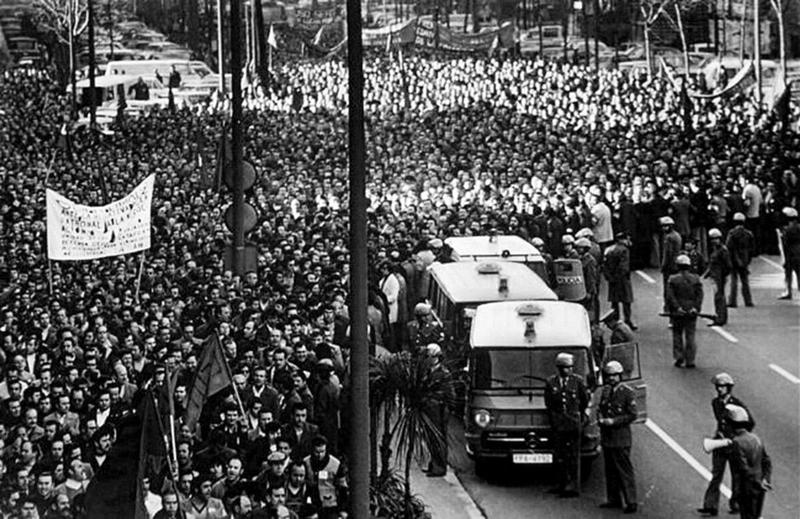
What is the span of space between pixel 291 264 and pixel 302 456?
32.0 feet

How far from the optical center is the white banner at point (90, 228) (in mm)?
22328

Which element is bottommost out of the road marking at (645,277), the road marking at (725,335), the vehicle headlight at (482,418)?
the road marking at (645,277)

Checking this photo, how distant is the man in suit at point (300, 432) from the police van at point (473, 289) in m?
4.29

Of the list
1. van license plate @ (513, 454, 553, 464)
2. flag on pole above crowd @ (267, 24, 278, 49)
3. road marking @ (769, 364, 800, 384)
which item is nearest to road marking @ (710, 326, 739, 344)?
road marking @ (769, 364, 800, 384)

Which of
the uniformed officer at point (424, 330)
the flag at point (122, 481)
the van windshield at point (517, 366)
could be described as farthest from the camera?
the uniformed officer at point (424, 330)

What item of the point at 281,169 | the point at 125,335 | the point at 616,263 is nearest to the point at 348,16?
the point at 125,335

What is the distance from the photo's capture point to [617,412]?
682 inches

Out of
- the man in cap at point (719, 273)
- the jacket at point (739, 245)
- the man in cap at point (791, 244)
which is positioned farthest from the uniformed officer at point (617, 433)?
the man in cap at point (791, 244)

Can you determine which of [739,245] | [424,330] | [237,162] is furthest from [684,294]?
[237,162]

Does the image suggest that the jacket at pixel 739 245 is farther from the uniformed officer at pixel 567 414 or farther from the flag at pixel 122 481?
the flag at pixel 122 481

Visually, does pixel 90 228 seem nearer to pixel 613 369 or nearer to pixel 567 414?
pixel 567 414

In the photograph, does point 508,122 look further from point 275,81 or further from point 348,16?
point 348,16

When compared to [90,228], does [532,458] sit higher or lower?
lower

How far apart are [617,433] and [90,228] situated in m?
7.71
